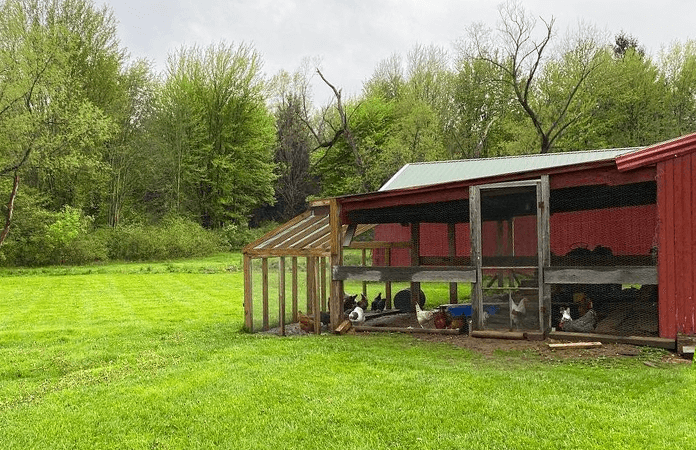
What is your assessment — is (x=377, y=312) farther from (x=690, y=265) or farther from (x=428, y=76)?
(x=428, y=76)

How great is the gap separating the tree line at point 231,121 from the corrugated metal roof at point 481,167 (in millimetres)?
11791

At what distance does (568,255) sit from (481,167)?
915 cm

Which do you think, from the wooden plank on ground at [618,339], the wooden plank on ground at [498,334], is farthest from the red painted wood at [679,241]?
the wooden plank on ground at [498,334]

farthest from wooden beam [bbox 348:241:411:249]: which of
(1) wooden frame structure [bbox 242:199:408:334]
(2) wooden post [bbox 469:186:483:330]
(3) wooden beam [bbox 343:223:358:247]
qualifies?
(2) wooden post [bbox 469:186:483:330]

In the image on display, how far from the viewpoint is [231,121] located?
37688 millimetres

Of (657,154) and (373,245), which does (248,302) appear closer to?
(373,245)

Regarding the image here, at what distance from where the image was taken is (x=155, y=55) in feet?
123

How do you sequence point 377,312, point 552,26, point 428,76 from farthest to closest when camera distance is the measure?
point 428,76, point 552,26, point 377,312

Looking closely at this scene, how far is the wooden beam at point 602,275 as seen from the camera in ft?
27.1

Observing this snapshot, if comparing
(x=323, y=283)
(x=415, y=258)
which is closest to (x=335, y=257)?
(x=323, y=283)

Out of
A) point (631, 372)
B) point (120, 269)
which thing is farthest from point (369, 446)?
point (120, 269)

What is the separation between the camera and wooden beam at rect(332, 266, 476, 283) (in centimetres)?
965

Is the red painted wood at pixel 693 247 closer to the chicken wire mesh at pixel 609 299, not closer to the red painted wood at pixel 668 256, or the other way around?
the red painted wood at pixel 668 256

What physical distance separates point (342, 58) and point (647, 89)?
84.9 ft
